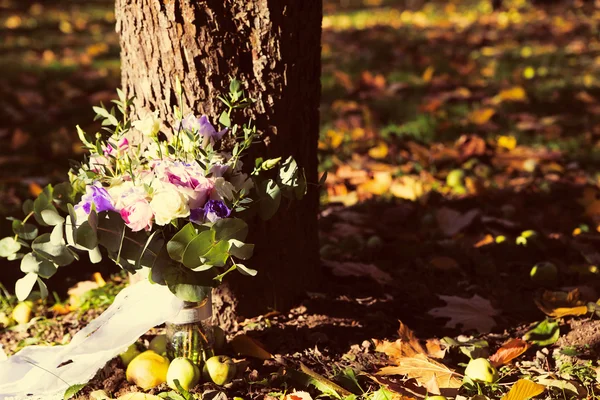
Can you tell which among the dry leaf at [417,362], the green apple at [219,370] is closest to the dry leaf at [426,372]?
the dry leaf at [417,362]

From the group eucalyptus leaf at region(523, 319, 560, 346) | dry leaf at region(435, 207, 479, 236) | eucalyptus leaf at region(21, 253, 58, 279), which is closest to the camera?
eucalyptus leaf at region(21, 253, 58, 279)

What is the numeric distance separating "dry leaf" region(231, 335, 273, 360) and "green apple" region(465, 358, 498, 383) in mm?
666

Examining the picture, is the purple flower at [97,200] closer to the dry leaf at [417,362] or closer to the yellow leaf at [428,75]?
the dry leaf at [417,362]

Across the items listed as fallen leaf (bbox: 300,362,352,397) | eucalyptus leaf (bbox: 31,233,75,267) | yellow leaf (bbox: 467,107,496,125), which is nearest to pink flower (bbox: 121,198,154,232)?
eucalyptus leaf (bbox: 31,233,75,267)

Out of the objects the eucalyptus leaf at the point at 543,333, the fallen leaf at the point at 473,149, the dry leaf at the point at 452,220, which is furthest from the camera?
the fallen leaf at the point at 473,149

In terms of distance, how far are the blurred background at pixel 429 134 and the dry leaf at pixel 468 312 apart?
0.14m

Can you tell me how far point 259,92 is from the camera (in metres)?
2.40

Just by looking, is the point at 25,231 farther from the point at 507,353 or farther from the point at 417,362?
the point at 507,353

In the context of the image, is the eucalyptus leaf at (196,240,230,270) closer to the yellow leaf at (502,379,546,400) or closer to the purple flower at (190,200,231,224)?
the purple flower at (190,200,231,224)

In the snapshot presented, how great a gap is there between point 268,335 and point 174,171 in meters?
0.84

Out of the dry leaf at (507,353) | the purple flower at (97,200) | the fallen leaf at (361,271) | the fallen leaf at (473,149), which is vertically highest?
the purple flower at (97,200)

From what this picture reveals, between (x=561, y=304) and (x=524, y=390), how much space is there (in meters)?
0.75

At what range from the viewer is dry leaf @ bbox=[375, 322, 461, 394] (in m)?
2.19

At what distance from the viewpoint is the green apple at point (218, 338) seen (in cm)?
238
